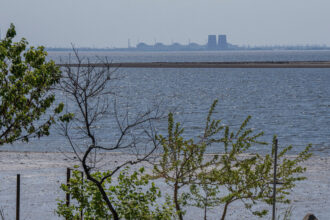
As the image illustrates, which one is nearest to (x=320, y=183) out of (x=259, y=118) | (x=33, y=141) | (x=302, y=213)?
(x=302, y=213)

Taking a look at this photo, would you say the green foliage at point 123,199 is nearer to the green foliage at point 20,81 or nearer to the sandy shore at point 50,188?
the green foliage at point 20,81

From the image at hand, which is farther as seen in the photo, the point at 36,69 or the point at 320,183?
the point at 320,183

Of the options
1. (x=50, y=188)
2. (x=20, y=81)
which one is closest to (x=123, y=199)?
(x=20, y=81)

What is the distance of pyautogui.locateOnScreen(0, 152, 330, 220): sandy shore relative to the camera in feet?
52.1

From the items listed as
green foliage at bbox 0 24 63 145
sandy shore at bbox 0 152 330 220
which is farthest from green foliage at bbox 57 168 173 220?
sandy shore at bbox 0 152 330 220

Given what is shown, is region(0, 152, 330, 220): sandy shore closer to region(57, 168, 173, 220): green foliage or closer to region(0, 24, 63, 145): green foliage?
region(0, 24, 63, 145): green foliage

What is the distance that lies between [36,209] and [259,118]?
1618 inches

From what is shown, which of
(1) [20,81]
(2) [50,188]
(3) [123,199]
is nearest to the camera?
(3) [123,199]

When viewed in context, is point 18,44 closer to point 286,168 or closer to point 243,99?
point 286,168

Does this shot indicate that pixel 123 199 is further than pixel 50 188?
No

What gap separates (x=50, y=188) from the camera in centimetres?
1881

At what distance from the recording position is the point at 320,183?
2058cm

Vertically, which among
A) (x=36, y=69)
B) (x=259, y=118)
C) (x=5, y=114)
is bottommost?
(x=259, y=118)

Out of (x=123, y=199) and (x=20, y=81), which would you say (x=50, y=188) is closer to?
(x=20, y=81)
